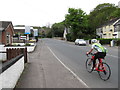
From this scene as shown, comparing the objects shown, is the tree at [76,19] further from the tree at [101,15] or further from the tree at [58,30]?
the tree at [58,30]

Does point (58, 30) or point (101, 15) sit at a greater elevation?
point (101, 15)

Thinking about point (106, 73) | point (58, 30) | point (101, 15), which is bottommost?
point (106, 73)

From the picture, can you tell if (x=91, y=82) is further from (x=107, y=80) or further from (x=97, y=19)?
(x=97, y=19)

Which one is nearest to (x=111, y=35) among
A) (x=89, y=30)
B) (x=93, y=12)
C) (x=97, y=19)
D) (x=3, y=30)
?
(x=89, y=30)

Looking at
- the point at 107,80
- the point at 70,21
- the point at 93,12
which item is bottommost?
the point at 107,80

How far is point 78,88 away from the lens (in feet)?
17.9

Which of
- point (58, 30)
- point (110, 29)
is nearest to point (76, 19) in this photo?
point (110, 29)

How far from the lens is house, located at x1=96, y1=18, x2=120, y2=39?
52.1 meters

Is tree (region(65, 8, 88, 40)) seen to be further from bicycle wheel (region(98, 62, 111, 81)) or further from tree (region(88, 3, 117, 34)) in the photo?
bicycle wheel (region(98, 62, 111, 81))

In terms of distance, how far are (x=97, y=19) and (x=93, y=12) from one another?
6.57 m

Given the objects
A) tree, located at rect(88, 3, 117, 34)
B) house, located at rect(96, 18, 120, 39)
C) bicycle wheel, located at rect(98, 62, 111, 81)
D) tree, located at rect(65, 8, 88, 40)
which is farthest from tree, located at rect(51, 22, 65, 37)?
bicycle wheel, located at rect(98, 62, 111, 81)

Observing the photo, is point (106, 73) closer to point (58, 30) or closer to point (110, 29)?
point (110, 29)

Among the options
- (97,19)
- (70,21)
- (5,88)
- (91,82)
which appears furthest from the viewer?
(97,19)

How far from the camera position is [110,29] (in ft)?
187
